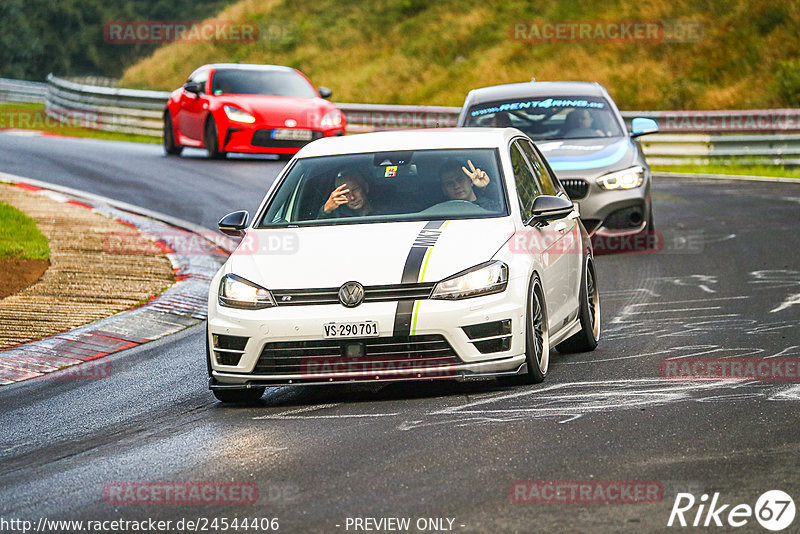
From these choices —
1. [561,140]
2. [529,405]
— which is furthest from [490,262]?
[561,140]

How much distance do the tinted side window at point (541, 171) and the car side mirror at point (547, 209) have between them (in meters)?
0.87

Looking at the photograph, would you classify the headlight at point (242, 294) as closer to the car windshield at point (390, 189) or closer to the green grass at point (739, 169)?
the car windshield at point (390, 189)

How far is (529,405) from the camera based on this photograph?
23.8ft

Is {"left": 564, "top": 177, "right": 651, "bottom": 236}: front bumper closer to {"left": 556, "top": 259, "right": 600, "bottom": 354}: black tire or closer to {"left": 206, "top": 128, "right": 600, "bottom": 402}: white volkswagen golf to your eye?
{"left": 556, "top": 259, "right": 600, "bottom": 354}: black tire

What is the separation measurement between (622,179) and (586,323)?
5.21m

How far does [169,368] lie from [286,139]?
13.1m

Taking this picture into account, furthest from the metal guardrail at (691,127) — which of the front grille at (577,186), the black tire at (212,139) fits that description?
the front grille at (577,186)

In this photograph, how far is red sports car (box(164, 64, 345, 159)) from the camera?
72.5 ft

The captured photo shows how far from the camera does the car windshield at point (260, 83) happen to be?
911 inches

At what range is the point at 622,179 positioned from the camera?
46.2 ft

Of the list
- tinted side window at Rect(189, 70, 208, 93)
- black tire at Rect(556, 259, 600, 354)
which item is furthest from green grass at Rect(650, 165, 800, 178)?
black tire at Rect(556, 259, 600, 354)

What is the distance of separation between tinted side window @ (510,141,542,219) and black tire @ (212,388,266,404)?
193cm

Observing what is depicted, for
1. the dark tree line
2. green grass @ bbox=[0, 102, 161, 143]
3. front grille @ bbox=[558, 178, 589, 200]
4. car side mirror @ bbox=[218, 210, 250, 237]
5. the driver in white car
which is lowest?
the dark tree line

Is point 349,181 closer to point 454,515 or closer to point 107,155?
point 454,515
